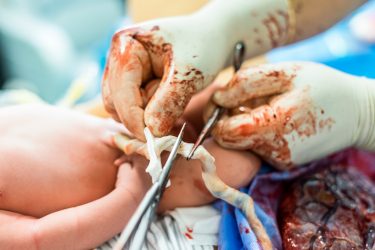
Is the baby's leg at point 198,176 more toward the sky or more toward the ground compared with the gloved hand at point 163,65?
more toward the ground

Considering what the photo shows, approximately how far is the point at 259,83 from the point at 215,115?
9 cm

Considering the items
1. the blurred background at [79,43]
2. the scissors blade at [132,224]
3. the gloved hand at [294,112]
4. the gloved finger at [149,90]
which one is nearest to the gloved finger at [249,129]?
the gloved hand at [294,112]

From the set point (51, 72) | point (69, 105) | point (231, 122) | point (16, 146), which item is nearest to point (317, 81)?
point (231, 122)

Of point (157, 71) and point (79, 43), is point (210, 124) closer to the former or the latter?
point (157, 71)

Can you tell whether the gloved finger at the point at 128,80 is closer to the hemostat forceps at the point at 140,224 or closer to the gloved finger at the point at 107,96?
the gloved finger at the point at 107,96

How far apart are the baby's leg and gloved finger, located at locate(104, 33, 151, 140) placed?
103 mm

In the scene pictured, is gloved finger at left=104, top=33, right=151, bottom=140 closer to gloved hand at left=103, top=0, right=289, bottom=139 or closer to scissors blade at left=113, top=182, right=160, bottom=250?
gloved hand at left=103, top=0, right=289, bottom=139

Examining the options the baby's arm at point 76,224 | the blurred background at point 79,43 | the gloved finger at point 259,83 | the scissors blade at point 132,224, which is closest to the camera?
the scissors blade at point 132,224

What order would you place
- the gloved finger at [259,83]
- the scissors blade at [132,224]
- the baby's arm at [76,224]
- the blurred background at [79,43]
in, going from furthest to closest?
1. the blurred background at [79,43]
2. the gloved finger at [259,83]
3. the baby's arm at [76,224]
4. the scissors blade at [132,224]

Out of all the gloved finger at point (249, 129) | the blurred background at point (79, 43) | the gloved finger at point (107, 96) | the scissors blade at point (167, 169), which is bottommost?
the blurred background at point (79, 43)

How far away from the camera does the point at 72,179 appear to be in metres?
0.70

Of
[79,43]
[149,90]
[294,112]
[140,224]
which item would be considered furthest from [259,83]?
[79,43]

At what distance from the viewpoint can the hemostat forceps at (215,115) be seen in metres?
0.64

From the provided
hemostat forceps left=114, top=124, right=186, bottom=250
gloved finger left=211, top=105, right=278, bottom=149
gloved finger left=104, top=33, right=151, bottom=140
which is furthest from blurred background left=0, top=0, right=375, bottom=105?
hemostat forceps left=114, top=124, right=186, bottom=250
